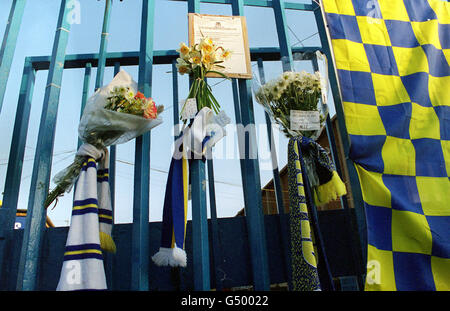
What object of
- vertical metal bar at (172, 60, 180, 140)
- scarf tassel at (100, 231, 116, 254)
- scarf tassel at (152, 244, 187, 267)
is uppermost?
vertical metal bar at (172, 60, 180, 140)

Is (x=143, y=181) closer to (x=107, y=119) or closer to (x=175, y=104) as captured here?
(x=107, y=119)

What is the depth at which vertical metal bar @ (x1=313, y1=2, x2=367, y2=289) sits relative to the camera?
207cm

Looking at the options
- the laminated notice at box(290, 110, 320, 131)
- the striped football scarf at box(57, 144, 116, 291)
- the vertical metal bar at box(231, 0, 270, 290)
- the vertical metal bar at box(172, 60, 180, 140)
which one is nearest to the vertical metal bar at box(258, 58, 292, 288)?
the vertical metal bar at box(231, 0, 270, 290)

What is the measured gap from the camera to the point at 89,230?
1634mm

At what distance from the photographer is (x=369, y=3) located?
2555mm

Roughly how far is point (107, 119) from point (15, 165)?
3.22 feet

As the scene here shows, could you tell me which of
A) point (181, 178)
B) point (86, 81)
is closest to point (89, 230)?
point (181, 178)

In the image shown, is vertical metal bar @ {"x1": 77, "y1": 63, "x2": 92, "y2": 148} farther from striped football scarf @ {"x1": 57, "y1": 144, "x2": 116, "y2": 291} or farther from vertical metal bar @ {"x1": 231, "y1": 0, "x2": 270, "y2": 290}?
vertical metal bar @ {"x1": 231, "y1": 0, "x2": 270, "y2": 290}

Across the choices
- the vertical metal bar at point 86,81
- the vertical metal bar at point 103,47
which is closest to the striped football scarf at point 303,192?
the vertical metal bar at point 103,47

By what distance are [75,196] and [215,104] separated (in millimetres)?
979

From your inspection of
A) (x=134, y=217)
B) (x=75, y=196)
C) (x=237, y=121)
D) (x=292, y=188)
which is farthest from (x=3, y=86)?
(x=292, y=188)

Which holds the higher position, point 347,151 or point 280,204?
point 347,151

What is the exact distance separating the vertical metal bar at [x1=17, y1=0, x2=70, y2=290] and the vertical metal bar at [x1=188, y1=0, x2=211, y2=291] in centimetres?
90

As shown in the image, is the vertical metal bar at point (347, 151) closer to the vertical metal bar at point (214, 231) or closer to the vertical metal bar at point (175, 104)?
the vertical metal bar at point (214, 231)
